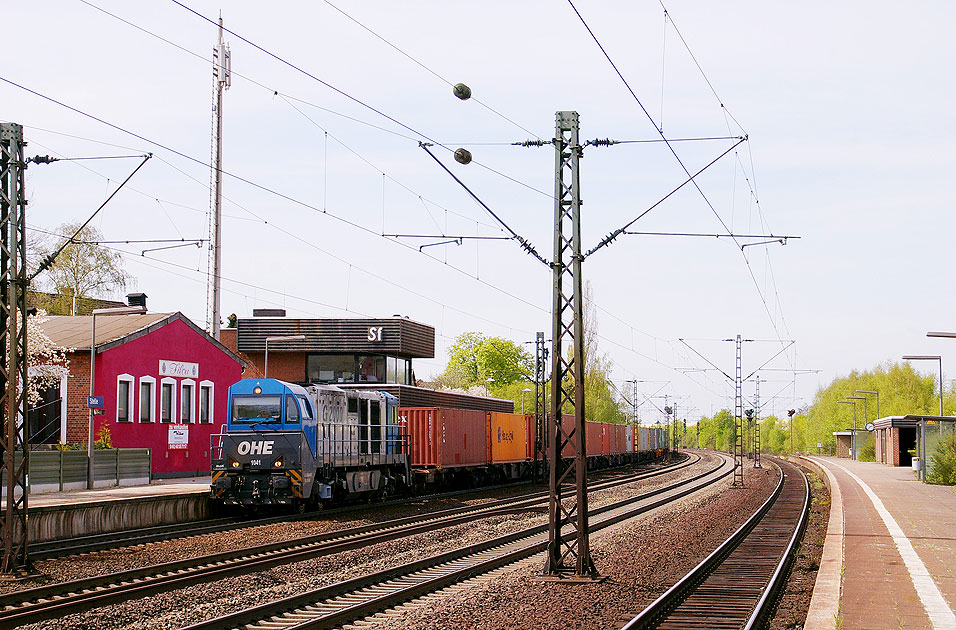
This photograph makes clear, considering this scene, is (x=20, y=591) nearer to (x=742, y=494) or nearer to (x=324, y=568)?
(x=324, y=568)

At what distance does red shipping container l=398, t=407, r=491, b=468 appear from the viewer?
34281mm

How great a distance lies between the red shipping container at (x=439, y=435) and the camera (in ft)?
112

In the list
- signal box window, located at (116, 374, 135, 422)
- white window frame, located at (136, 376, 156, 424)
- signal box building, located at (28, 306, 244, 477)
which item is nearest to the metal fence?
signal box building, located at (28, 306, 244, 477)

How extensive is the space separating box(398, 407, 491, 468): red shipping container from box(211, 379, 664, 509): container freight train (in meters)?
0.03

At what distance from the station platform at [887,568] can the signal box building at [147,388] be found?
75.2 feet

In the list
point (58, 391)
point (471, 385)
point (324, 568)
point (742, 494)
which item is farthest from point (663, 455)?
point (324, 568)

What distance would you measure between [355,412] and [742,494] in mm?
16310

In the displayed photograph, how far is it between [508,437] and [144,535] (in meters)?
24.8

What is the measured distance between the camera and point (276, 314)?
5162 centimetres

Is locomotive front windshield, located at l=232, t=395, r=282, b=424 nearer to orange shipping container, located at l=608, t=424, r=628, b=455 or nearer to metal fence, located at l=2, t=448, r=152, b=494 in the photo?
metal fence, located at l=2, t=448, r=152, b=494

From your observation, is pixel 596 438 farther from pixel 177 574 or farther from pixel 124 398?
pixel 177 574

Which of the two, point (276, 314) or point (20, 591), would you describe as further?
point (276, 314)

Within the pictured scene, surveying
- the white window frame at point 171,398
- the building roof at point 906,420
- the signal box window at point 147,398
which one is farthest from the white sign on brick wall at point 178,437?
the building roof at point 906,420

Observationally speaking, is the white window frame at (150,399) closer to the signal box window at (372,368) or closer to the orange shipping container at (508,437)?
the orange shipping container at (508,437)
